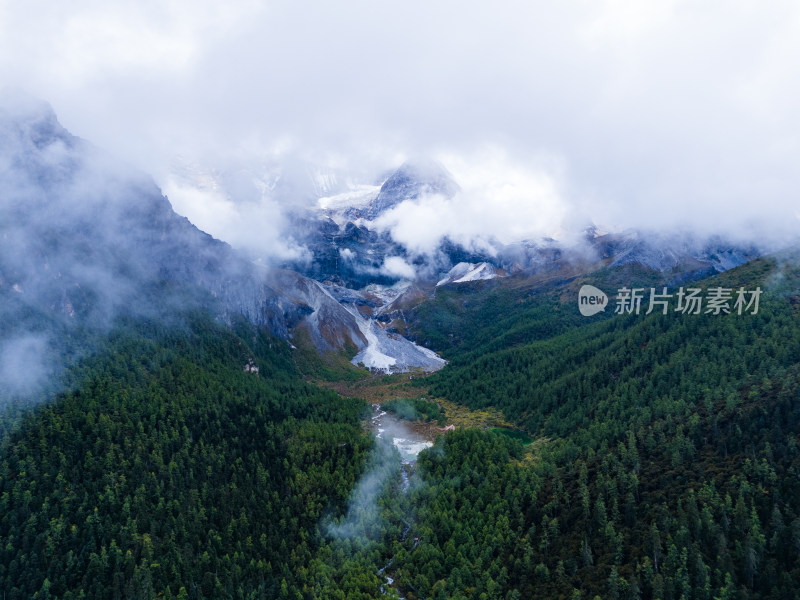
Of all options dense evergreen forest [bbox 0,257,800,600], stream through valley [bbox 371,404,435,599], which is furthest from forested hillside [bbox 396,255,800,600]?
stream through valley [bbox 371,404,435,599]

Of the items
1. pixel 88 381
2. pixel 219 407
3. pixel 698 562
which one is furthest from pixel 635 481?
pixel 88 381

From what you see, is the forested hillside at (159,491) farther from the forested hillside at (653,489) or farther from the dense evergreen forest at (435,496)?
the forested hillside at (653,489)

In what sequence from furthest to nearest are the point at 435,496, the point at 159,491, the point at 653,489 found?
the point at 435,496, the point at 159,491, the point at 653,489

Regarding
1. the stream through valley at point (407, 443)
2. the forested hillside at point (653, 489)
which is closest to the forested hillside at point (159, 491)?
the stream through valley at point (407, 443)

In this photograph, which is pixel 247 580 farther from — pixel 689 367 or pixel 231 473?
pixel 689 367

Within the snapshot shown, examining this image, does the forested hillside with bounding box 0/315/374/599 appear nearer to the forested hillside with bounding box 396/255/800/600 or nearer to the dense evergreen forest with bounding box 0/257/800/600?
the dense evergreen forest with bounding box 0/257/800/600

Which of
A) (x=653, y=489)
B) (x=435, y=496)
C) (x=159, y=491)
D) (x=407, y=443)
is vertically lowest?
(x=653, y=489)

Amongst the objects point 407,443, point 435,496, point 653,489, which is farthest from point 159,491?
point 653,489

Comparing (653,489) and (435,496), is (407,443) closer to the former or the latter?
(435,496)
